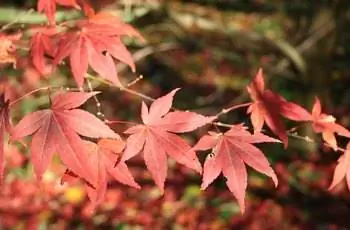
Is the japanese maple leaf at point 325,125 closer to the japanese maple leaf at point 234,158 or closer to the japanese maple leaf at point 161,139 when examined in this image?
the japanese maple leaf at point 234,158

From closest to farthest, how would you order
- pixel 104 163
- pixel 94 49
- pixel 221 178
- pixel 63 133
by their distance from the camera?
pixel 63 133
pixel 104 163
pixel 94 49
pixel 221 178

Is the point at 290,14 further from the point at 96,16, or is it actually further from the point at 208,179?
the point at 208,179

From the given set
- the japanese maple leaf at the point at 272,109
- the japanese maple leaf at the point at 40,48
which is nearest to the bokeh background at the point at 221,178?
the japanese maple leaf at the point at 40,48

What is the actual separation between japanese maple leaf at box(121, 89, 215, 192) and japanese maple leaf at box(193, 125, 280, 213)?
0.03 metres

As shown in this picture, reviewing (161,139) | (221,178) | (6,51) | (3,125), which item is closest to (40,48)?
(6,51)

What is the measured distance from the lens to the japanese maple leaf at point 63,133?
1204 millimetres

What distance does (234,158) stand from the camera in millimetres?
1291

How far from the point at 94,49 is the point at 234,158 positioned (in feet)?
1.50

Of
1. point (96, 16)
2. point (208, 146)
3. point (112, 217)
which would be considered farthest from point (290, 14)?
point (208, 146)

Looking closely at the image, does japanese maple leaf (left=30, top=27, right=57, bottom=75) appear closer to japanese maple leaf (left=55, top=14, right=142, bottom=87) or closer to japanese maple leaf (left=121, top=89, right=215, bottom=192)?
japanese maple leaf (left=55, top=14, right=142, bottom=87)

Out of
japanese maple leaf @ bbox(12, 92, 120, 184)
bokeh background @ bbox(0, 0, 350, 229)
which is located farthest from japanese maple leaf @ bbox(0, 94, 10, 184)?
bokeh background @ bbox(0, 0, 350, 229)

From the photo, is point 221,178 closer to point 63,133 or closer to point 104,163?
point 104,163

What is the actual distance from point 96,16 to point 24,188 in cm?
250

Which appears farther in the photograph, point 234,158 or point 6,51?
point 6,51
